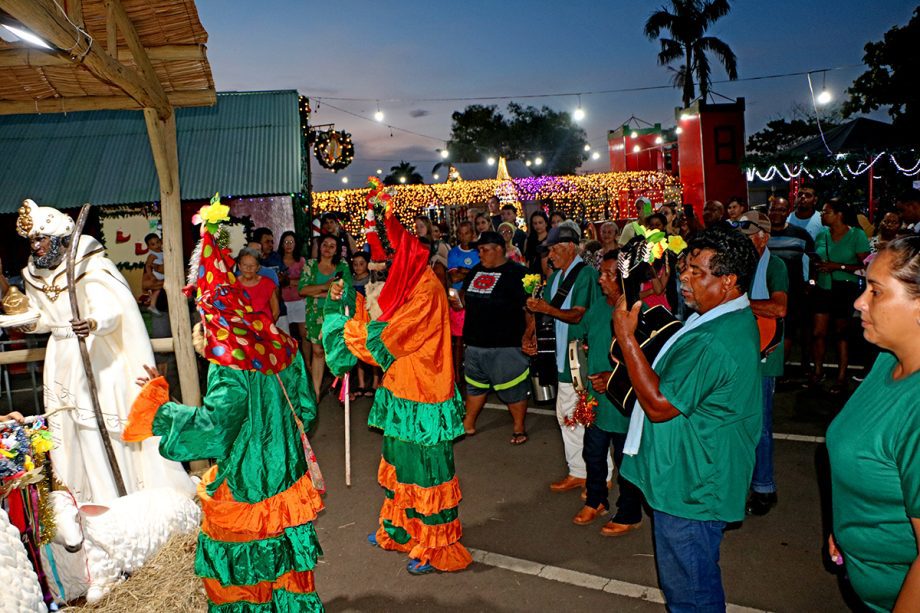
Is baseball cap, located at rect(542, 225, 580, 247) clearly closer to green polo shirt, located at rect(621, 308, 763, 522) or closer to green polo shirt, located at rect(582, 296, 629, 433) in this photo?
green polo shirt, located at rect(582, 296, 629, 433)

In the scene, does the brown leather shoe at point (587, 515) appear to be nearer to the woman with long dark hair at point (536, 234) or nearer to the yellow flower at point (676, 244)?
the yellow flower at point (676, 244)

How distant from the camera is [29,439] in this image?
3262mm

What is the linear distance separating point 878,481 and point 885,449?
10cm

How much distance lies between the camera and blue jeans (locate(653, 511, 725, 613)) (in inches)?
107

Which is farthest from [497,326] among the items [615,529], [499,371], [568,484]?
[615,529]

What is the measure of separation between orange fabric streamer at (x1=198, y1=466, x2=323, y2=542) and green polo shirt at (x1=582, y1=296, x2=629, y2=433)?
7.04 feet

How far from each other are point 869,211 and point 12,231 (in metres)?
20.2

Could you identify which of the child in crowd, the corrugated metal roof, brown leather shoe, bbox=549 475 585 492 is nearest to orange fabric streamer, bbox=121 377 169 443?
brown leather shoe, bbox=549 475 585 492

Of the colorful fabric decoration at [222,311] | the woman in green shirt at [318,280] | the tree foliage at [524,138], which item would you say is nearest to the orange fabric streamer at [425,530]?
the colorful fabric decoration at [222,311]

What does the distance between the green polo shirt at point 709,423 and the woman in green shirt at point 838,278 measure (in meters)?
5.62

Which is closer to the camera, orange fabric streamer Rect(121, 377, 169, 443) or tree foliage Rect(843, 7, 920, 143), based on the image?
orange fabric streamer Rect(121, 377, 169, 443)

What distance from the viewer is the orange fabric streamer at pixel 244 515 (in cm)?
318

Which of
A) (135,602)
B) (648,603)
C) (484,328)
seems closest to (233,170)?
(484,328)

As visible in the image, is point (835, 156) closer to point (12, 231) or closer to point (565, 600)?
point (565, 600)
